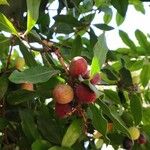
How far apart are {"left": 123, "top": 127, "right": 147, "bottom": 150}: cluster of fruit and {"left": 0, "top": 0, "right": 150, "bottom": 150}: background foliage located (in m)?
0.02

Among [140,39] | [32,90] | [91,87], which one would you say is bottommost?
[140,39]

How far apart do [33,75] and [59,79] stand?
0.33 ft

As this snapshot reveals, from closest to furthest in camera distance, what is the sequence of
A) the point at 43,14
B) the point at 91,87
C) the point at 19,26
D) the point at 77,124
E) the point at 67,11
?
1. the point at 91,87
2. the point at 77,124
3. the point at 19,26
4. the point at 43,14
5. the point at 67,11

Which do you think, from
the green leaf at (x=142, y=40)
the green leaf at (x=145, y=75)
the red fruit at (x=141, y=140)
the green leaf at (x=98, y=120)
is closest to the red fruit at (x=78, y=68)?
the green leaf at (x=98, y=120)

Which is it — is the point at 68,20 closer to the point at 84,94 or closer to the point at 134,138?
the point at 134,138

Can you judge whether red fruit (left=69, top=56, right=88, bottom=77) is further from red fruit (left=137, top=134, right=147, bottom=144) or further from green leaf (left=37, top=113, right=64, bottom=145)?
red fruit (left=137, top=134, right=147, bottom=144)

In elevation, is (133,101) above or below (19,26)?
below

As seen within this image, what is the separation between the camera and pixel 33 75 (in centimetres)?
98

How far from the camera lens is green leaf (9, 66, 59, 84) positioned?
37.4 inches

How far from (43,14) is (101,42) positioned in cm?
53

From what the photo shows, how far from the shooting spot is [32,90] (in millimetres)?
1185

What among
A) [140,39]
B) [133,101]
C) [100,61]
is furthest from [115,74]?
[100,61]

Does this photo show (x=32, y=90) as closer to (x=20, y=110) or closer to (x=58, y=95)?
(x=20, y=110)

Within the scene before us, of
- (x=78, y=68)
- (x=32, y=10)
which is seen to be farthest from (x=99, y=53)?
(x=32, y=10)
